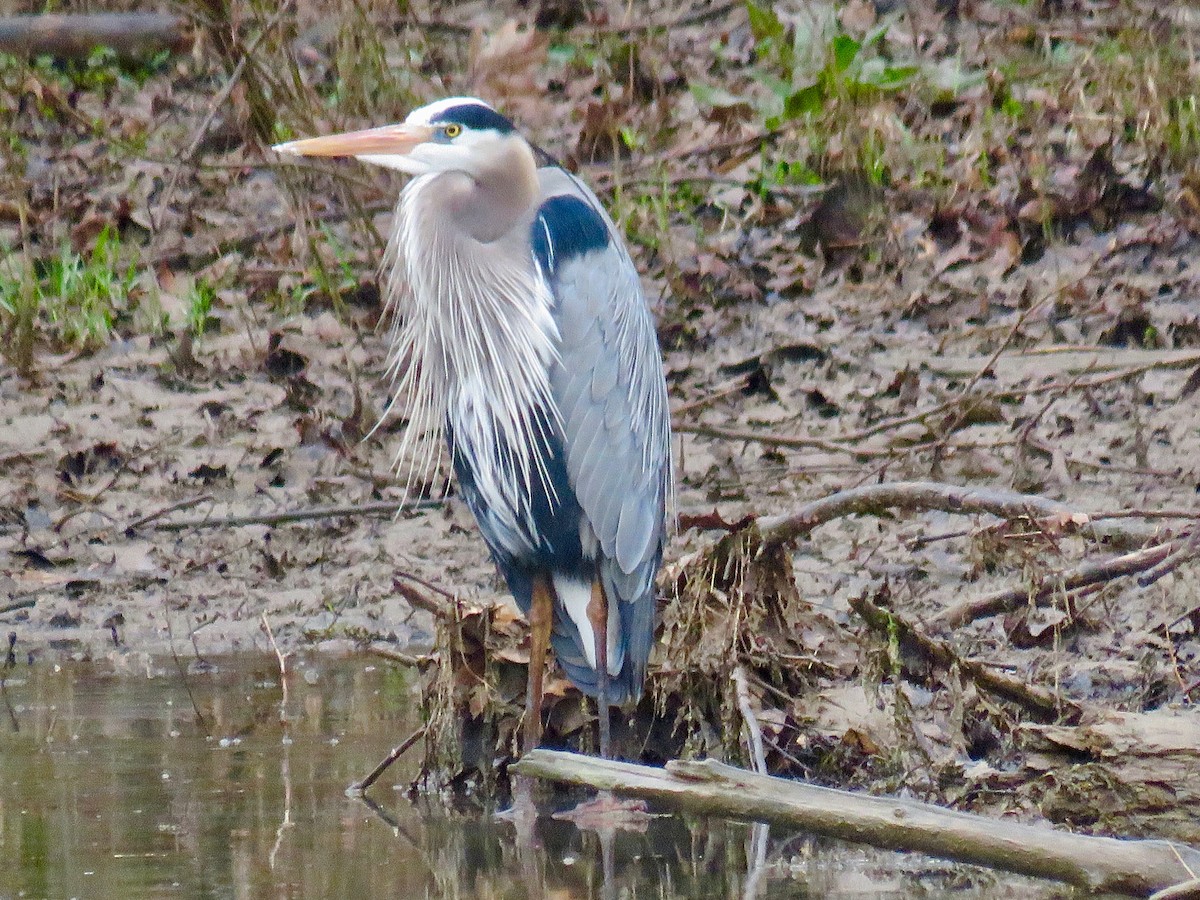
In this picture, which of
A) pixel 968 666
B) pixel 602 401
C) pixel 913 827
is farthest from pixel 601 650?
pixel 913 827

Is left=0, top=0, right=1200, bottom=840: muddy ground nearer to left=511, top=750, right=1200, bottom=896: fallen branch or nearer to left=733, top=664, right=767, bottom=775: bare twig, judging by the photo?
left=733, top=664, right=767, bottom=775: bare twig

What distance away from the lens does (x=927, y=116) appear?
9.67m

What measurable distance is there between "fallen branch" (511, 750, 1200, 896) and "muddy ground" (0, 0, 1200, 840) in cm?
114

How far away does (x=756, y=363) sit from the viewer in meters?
7.94

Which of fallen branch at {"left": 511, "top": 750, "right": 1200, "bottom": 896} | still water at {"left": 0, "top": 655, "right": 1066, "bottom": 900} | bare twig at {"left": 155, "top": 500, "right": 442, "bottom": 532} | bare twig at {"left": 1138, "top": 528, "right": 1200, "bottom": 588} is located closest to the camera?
fallen branch at {"left": 511, "top": 750, "right": 1200, "bottom": 896}

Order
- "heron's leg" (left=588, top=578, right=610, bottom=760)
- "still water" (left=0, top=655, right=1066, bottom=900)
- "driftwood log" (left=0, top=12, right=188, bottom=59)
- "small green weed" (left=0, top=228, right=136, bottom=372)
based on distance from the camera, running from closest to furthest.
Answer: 1. "still water" (left=0, top=655, right=1066, bottom=900)
2. "heron's leg" (left=588, top=578, right=610, bottom=760)
3. "small green weed" (left=0, top=228, right=136, bottom=372)
4. "driftwood log" (left=0, top=12, right=188, bottom=59)

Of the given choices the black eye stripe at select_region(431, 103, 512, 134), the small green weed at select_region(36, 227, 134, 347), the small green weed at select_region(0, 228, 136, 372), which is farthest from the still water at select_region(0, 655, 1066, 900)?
the small green weed at select_region(36, 227, 134, 347)

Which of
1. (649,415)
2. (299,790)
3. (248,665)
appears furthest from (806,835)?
(248,665)

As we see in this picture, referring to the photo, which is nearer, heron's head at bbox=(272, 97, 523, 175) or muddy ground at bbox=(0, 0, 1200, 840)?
muddy ground at bbox=(0, 0, 1200, 840)

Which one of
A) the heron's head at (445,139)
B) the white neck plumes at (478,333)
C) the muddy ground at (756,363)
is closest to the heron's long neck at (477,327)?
the white neck plumes at (478,333)

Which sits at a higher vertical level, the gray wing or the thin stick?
the gray wing

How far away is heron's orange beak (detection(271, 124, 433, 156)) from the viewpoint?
4949 mm

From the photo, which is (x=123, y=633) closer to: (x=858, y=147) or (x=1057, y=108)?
(x=858, y=147)

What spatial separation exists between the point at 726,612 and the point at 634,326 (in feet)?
3.63
